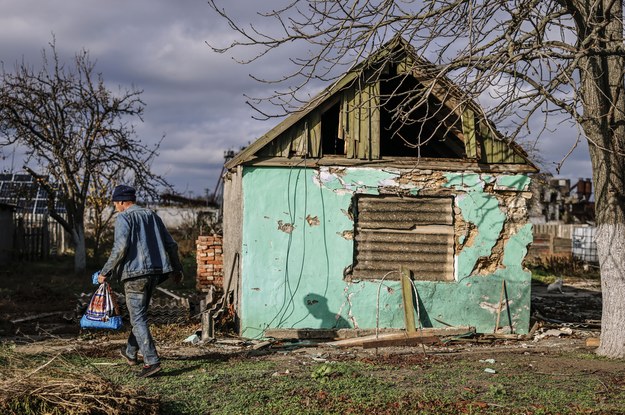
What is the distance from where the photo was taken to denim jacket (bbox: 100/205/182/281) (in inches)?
294

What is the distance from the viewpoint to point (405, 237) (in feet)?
35.7

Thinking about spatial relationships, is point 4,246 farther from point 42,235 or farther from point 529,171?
point 529,171

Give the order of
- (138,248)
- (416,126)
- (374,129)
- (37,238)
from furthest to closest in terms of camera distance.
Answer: (37,238), (416,126), (374,129), (138,248)

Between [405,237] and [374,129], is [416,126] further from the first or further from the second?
[405,237]

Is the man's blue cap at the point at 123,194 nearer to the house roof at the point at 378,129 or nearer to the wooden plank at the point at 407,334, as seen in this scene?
the house roof at the point at 378,129

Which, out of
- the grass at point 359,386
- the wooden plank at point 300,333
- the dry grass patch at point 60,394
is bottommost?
the grass at point 359,386

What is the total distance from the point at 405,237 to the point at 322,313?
5.88ft

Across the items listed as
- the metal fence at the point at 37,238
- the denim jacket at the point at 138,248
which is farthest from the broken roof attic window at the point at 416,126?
the metal fence at the point at 37,238

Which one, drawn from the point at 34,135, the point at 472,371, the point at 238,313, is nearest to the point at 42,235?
the point at 34,135

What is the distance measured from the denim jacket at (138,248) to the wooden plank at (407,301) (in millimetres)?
4145

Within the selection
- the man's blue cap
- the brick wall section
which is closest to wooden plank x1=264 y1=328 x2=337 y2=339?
the man's blue cap

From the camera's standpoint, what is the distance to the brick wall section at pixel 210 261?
1614 centimetres

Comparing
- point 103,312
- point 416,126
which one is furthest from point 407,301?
point 103,312

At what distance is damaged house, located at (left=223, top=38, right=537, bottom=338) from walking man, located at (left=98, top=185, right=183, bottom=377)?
2.83 m
